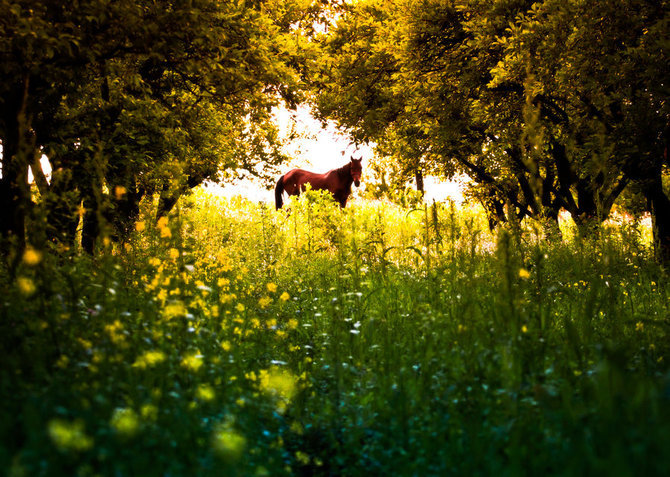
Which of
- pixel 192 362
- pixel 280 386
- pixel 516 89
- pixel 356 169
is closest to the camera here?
pixel 192 362

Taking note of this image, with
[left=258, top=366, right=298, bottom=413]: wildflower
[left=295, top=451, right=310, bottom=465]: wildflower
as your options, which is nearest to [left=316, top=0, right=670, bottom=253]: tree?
[left=258, top=366, right=298, bottom=413]: wildflower

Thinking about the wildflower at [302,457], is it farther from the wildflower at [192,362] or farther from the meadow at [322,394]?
the wildflower at [192,362]

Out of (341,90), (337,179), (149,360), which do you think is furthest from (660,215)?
(337,179)

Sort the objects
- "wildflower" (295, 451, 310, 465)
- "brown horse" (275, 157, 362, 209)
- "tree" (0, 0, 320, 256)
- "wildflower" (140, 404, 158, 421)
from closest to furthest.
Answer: "wildflower" (140, 404, 158, 421), "wildflower" (295, 451, 310, 465), "tree" (0, 0, 320, 256), "brown horse" (275, 157, 362, 209)

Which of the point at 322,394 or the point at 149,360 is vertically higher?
the point at 149,360

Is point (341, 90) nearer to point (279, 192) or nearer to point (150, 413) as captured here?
point (279, 192)

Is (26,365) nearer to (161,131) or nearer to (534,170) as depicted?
(534,170)

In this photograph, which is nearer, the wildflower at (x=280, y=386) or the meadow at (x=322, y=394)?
the meadow at (x=322, y=394)

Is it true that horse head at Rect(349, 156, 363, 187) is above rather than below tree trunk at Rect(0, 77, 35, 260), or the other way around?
above

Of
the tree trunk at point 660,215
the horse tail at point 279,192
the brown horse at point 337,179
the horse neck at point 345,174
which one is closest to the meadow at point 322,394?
the tree trunk at point 660,215

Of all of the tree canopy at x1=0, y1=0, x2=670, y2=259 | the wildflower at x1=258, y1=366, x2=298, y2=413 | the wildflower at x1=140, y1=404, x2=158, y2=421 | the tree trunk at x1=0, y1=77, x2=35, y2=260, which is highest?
the tree canopy at x1=0, y1=0, x2=670, y2=259

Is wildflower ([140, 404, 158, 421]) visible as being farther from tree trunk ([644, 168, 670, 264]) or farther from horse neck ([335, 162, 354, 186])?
horse neck ([335, 162, 354, 186])

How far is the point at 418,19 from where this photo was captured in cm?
1358

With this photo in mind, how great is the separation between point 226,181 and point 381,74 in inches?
338
